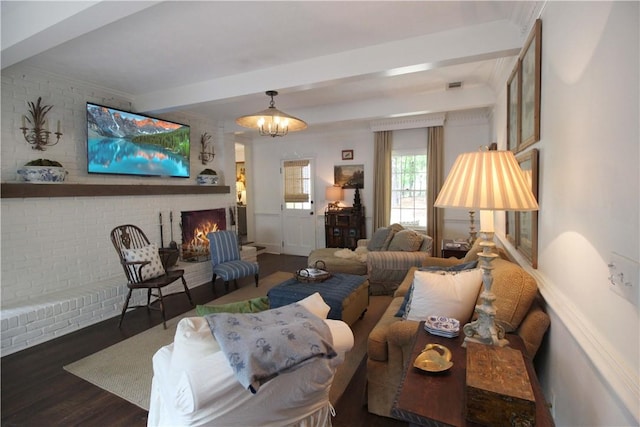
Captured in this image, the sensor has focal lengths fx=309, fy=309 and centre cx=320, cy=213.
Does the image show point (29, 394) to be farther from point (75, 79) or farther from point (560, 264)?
point (560, 264)

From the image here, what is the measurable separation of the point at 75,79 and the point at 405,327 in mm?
4210

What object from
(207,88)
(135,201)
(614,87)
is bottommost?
(135,201)

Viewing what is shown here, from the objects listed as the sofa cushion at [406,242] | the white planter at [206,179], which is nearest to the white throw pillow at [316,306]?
the sofa cushion at [406,242]

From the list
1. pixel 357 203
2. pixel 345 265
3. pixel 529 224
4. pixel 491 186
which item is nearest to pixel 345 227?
pixel 357 203

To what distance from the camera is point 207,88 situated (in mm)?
3480

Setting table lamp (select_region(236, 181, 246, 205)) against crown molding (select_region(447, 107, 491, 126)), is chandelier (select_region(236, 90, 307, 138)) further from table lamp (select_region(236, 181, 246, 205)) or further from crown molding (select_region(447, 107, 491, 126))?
table lamp (select_region(236, 181, 246, 205))

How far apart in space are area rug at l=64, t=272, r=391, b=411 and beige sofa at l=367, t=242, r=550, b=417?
0.39m

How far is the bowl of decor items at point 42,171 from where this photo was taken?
3.03 metres

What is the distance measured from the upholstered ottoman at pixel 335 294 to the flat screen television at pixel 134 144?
256 centimetres

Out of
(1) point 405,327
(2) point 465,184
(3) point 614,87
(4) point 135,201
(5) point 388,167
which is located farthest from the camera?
(5) point 388,167

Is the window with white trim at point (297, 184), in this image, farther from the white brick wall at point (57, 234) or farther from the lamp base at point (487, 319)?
the lamp base at point (487, 319)

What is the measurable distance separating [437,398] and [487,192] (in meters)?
0.83

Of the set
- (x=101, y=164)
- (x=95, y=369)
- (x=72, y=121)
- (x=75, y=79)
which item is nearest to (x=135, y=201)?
(x=101, y=164)

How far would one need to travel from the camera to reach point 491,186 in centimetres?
130
